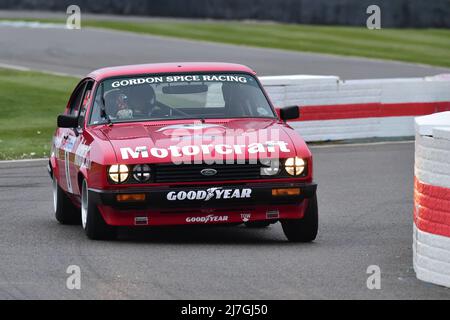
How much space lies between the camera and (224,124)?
36.6ft

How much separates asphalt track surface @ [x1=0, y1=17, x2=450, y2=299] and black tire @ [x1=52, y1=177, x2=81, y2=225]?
0.13m

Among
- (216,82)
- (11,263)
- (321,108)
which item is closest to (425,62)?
(321,108)

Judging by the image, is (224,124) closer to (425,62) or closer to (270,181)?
(270,181)

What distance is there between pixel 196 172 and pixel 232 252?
69cm

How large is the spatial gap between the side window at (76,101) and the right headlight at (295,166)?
284cm

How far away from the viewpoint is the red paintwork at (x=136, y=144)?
10312 millimetres

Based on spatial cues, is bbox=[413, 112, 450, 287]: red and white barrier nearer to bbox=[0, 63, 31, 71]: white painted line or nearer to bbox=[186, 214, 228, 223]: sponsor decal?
bbox=[186, 214, 228, 223]: sponsor decal

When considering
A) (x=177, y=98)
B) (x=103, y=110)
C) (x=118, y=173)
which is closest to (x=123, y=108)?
(x=103, y=110)

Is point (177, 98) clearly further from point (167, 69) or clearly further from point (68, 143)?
point (68, 143)

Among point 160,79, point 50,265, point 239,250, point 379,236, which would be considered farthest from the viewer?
point 160,79

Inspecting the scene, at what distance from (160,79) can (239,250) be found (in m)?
2.20

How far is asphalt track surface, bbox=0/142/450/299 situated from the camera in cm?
828

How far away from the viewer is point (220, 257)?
9711 millimetres

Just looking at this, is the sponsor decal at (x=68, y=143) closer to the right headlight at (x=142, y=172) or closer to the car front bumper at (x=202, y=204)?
the car front bumper at (x=202, y=204)
